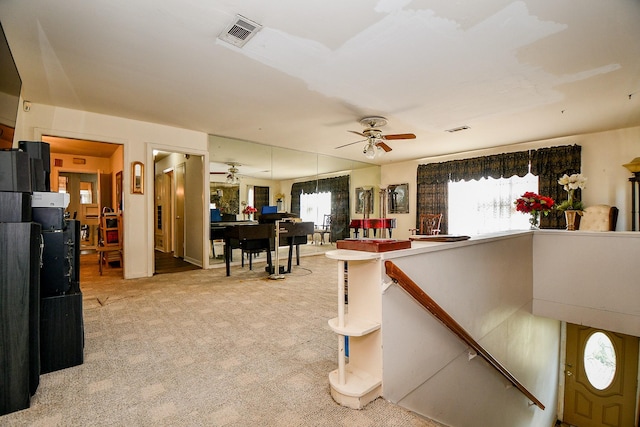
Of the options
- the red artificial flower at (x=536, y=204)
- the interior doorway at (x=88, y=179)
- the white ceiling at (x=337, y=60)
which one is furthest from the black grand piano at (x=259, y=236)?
the red artificial flower at (x=536, y=204)

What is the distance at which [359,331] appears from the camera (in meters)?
1.57

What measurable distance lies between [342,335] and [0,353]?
68.3 inches

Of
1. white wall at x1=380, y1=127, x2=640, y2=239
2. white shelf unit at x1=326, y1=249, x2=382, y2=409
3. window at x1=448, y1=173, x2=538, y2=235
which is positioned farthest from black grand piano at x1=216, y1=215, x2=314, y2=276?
white wall at x1=380, y1=127, x2=640, y2=239

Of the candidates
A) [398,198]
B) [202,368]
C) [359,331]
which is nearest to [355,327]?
[359,331]

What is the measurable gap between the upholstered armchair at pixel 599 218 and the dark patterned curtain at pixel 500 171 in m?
1.12

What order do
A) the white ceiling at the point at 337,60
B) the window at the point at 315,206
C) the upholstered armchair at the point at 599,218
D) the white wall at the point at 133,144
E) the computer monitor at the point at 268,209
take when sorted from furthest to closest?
the window at the point at 315,206 → the computer monitor at the point at 268,209 → the upholstered armchair at the point at 599,218 → the white wall at the point at 133,144 → the white ceiling at the point at 337,60

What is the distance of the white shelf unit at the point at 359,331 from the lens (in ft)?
5.22

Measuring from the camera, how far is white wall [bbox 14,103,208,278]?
13.3 ft

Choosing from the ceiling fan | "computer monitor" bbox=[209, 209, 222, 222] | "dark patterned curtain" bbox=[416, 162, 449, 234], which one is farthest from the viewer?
"dark patterned curtain" bbox=[416, 162, 449, 234]

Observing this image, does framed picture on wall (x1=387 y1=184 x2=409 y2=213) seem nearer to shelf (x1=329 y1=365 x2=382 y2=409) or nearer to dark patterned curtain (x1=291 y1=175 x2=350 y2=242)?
dark patterned curtain (x1=291 y1=175 x2=350 y2=242)

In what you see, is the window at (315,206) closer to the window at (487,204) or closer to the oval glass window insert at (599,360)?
the window at (487,204)

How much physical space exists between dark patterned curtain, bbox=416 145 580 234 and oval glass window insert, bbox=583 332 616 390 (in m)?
2.22

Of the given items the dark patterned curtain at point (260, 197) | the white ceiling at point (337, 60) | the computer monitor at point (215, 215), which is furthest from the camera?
the dark patterned curtain at point (260, 197)

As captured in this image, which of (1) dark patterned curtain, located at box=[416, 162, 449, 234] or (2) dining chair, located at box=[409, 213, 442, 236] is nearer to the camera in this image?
(2) dining chair, located at box=[409, 213, 442, 236]
